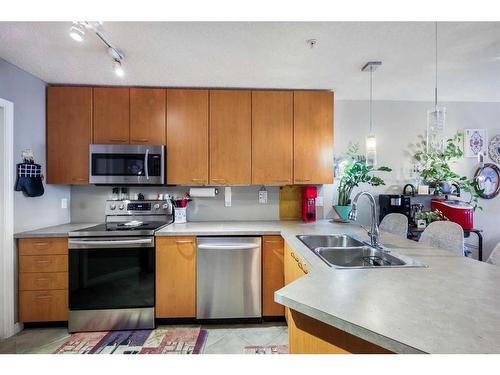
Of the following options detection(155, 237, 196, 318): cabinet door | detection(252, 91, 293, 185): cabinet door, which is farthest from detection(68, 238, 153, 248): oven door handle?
detection(252, 91, 293, 185): cabinet door

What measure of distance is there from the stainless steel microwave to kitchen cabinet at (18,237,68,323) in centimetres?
71

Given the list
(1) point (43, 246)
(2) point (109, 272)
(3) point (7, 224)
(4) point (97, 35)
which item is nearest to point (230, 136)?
(4) point (97, 35)

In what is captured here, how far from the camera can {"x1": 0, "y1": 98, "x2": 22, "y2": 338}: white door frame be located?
2113 millimetres

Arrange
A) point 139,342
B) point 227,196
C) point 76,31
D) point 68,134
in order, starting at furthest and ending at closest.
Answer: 1. point 227,196
2. point 68,134
3. point 139,342
4. point 76,31

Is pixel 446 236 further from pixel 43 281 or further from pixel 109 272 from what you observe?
pixel 43 281

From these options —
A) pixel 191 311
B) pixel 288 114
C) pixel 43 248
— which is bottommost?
pixel 191 311

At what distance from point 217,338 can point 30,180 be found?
2.24 meters

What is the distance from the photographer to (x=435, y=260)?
140cm

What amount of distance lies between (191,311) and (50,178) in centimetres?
197

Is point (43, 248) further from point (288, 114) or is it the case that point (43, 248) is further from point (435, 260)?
point (435, 260)

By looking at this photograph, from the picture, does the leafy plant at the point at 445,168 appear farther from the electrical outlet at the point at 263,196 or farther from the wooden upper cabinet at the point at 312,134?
the electrical outlet at the point at 263,196

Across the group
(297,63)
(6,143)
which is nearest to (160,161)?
(6,143)

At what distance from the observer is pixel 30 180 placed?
2.29 m

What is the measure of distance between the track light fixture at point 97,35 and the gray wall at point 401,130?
242cm
